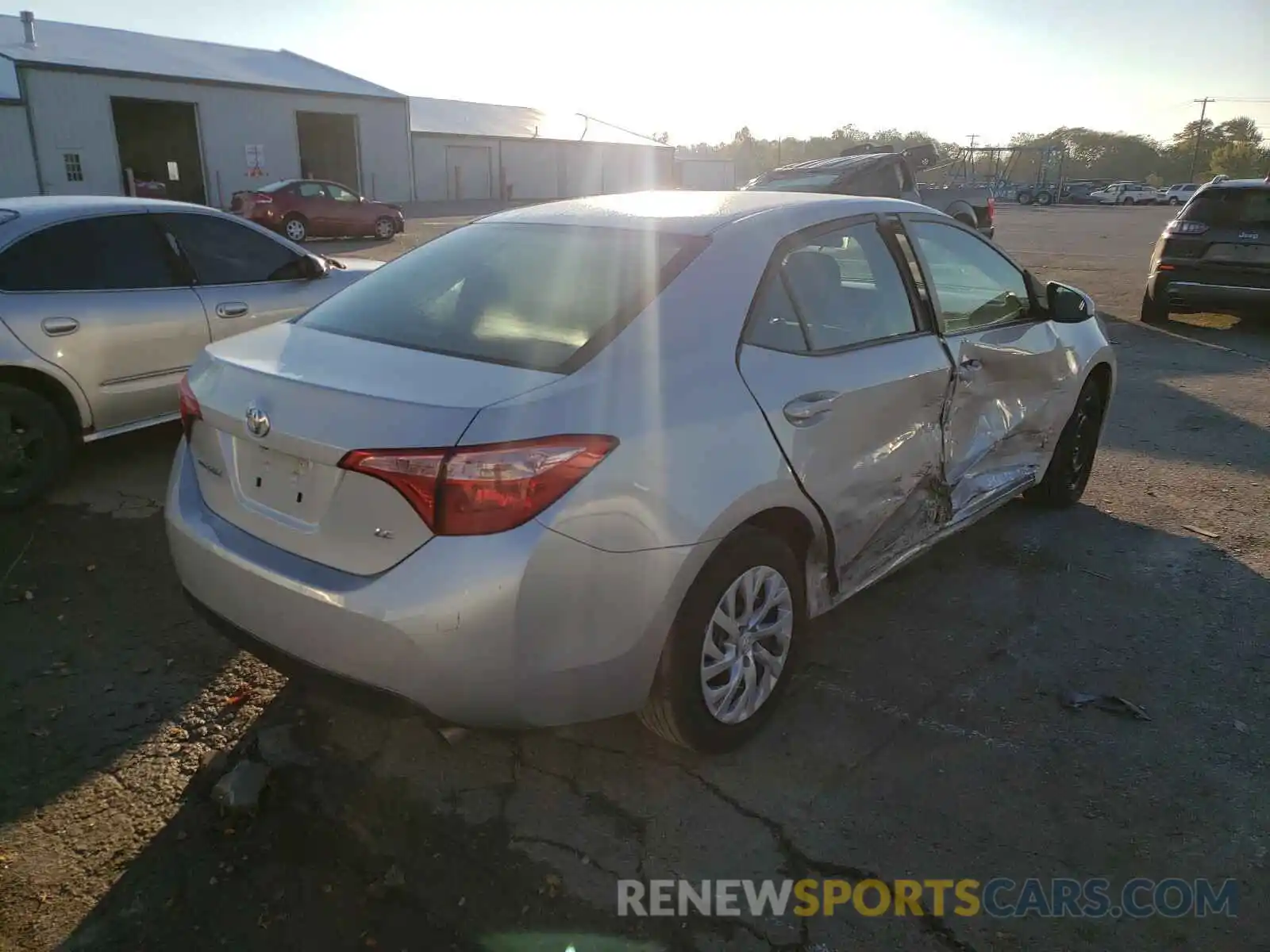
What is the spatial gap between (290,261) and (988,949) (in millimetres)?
5484

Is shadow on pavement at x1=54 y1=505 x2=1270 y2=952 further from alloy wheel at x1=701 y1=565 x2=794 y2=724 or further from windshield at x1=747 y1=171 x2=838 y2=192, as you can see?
windshield at x1=747 y1=171 x2=838 y2=192

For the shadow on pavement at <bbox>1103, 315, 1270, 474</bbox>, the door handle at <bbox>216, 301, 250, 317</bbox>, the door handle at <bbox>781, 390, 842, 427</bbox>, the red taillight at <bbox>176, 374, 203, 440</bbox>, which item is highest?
the door handle at <bbox>781, 390, 842, 427</bbox>

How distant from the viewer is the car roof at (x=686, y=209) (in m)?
3.09

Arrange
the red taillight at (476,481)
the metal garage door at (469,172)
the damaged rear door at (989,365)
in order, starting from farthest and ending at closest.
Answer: the metal garage door at (469,172)
the damaged rear door at (989,365)
the red taillight at (476,481)

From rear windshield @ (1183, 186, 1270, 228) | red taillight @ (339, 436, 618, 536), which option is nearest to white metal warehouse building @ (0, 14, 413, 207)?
rear windshield @ (1183, 186, 1270, 228)

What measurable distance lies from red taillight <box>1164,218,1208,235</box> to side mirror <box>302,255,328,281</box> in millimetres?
9632

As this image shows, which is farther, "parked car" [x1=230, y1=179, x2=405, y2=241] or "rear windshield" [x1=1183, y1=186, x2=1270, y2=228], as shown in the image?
"parked car" [x1=230, y1=179, x2=405, y2=241]

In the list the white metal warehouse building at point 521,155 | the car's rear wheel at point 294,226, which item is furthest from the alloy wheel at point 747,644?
the white metal warehouse building at point 521,155

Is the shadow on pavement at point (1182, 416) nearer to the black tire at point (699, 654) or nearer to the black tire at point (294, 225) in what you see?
the black tire at point (699, 654)

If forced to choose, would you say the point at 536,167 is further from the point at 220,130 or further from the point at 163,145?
the point at 220,130

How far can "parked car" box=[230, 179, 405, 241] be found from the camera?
21.2 meters

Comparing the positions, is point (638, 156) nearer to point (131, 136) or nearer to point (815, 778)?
point (131, 136)

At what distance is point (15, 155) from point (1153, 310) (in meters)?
26.6

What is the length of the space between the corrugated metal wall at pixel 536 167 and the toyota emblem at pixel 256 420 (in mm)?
35833
